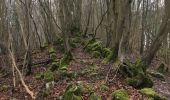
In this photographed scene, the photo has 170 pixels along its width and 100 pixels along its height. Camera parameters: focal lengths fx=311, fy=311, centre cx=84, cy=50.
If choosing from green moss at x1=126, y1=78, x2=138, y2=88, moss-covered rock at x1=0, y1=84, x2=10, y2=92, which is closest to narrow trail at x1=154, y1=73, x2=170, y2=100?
green moss at x1=126, y1=78, x2=138, y2=88

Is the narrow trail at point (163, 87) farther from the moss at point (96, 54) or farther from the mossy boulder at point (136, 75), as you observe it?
the moss at point (96, 54)

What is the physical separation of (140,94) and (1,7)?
6.44m

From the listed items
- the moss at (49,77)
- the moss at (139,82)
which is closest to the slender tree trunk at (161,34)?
the moss at (139,82)

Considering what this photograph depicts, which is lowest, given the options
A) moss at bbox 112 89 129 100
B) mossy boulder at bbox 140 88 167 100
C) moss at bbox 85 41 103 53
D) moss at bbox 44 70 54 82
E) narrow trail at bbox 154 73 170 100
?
narrow trail at bbox 154 73 170 100

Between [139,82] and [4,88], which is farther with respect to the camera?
[4,88]

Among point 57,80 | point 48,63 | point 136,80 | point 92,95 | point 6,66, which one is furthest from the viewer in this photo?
point 48,63

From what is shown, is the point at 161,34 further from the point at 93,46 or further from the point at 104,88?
the point at 93,46

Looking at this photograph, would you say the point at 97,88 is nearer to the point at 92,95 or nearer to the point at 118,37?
the point at 92,95

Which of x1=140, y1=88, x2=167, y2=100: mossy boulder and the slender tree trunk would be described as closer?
x1=140, y1=88, x2=167, y2=100: mossy boulder

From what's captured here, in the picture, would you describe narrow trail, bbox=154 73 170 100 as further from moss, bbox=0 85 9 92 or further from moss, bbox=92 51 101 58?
moss, bbox=0 85 9 92

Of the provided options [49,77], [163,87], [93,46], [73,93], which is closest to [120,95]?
[73,93]

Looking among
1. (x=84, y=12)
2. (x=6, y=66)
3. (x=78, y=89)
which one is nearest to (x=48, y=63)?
(x=6, y=66)

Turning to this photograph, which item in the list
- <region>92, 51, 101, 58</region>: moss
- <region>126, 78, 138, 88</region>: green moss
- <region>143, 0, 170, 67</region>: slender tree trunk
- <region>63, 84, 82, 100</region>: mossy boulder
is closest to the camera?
<region>63, 84, 82, 100</region>: mossy boulder

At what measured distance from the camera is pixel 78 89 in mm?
9750
